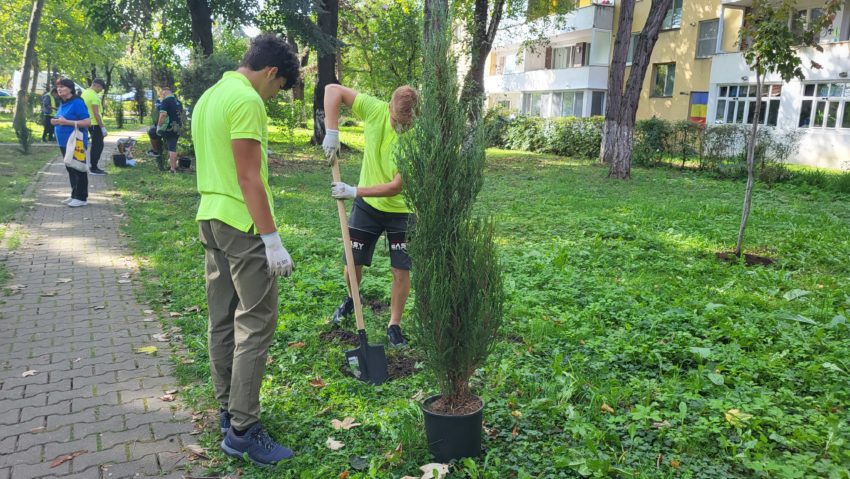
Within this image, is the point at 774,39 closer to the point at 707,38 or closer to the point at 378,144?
the point at 378,144

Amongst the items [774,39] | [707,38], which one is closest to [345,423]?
[774,39]

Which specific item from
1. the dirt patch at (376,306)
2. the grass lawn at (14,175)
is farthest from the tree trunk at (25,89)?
the dirt patch at (376,306)

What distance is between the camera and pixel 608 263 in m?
6.94

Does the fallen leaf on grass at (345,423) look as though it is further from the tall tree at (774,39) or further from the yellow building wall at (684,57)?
the yellow building wall at (684,57)

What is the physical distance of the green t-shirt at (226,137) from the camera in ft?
9.63

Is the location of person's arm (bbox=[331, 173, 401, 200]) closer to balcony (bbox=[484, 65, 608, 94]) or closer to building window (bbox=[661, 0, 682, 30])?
building window (bbox=[661, 0, 682, 30])

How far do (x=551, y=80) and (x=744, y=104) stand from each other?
44.3 ft

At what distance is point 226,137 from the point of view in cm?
302

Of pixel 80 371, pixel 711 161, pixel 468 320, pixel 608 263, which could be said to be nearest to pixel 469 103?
pixel 468 320

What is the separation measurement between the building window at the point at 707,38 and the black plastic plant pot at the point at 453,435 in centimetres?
2900

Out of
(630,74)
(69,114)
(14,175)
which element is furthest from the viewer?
(630,74)

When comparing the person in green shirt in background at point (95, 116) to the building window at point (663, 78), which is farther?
the building window at point (663, 78)

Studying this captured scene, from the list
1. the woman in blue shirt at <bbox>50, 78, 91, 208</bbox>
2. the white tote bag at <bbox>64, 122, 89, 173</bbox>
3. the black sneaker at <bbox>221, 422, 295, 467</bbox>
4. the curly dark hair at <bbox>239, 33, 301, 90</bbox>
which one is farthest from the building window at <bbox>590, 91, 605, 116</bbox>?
the black sneaker at <bbox>221, 422, 295, 467</bbox>

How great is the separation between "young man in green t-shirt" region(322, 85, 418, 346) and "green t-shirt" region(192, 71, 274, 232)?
1.26m
